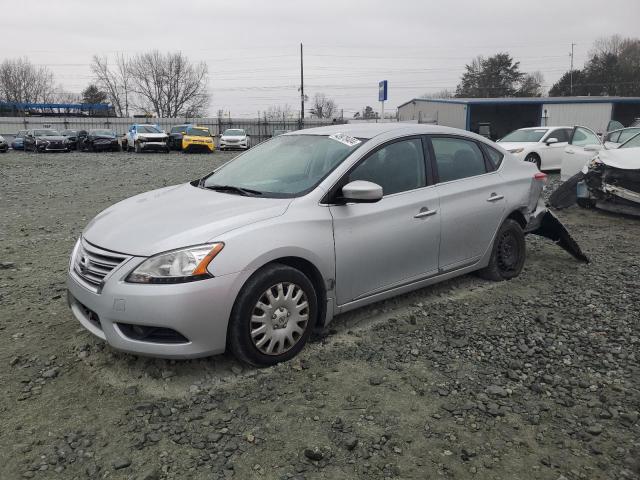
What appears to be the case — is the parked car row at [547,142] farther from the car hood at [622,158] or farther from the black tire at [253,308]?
the black tire at [253,308]

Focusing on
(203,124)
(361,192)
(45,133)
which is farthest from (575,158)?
(203,124)

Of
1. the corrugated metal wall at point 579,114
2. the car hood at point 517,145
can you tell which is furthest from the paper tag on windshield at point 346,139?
the corrugated metal wall at point 579,114

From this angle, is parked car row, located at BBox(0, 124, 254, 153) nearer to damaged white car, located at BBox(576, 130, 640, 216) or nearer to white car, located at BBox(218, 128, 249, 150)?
white car, located at BBox(218, 128, 249, 150)

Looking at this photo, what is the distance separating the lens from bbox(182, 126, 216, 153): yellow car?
2838 centimetres

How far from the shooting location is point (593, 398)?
3.11m

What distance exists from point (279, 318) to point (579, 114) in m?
40.4

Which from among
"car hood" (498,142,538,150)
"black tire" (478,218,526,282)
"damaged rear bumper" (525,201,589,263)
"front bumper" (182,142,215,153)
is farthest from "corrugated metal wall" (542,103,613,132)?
"black tire" (478,218,526,282)

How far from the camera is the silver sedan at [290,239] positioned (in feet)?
10.2

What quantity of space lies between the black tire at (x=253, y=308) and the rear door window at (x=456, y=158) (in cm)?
178

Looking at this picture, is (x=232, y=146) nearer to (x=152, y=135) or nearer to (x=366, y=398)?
(x=152, y=135)

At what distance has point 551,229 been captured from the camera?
5629 mm

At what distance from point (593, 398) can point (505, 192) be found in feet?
7.61

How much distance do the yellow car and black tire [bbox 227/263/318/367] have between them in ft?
86.5

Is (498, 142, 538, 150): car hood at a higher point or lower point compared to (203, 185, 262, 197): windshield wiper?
higher
